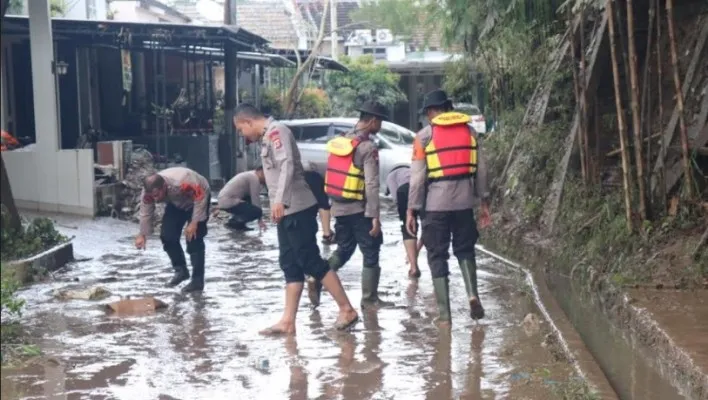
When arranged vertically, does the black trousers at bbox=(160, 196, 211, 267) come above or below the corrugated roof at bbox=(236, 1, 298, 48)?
below

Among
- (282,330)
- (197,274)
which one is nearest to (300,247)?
(282,330)

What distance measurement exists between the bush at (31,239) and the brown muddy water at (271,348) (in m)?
0.46

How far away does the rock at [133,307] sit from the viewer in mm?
9164

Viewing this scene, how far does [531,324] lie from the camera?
8.26m

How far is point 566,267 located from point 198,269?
147 inches

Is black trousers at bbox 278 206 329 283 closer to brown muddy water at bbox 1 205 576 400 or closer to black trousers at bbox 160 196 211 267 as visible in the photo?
brown muddy water at bbox 1 205 576 400

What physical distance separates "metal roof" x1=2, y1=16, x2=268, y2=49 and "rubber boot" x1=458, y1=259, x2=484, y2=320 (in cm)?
1235

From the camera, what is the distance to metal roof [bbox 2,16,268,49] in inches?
771

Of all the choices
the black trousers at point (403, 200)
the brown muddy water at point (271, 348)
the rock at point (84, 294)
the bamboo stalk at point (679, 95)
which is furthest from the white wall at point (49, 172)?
the bamboo stalk at point (679, 95)

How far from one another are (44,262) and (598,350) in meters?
5.93

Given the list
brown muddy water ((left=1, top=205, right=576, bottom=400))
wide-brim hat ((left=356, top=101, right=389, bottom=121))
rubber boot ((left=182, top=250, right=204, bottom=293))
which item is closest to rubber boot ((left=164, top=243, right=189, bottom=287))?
brown muddy water ((left=1, top=205, right=576, bottom=400))

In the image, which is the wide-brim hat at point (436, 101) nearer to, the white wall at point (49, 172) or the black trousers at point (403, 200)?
the black trousers at point (403, 200)

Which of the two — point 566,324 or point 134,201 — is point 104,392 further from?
point 134,201

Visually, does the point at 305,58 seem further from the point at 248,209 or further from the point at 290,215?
the point at 290,215
